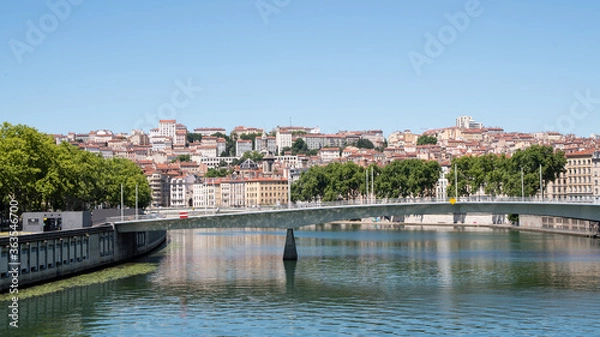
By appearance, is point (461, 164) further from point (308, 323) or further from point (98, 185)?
point (308, 323)

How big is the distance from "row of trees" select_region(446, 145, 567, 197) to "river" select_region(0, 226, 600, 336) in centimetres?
3829

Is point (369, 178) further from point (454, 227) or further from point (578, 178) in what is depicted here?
point (578, 178)

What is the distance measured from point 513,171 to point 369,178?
37.9 meters

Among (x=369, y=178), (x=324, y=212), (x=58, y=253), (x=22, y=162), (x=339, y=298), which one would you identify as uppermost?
(x=369, y=178)

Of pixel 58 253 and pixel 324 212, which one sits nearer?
pixel 58 253

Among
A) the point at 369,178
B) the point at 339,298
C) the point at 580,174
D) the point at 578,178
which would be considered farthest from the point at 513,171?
the point at 339,298

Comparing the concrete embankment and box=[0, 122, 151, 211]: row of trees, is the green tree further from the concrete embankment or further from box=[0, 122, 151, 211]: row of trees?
the concrete embankment

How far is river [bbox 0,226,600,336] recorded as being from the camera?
3584cm

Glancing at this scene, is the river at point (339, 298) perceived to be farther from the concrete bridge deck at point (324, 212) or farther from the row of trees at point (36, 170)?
the row of trees at point (36, 170)

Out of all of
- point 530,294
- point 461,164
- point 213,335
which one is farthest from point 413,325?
point 461,164

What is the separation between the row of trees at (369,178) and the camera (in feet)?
450

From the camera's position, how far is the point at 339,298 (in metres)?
44.5

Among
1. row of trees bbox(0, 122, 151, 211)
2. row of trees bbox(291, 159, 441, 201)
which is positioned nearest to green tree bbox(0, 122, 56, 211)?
row of trees bbox(0, 122, 151, 211)

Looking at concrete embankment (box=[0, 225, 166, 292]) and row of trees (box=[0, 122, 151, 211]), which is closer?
concrete embankment (box=[0, 225, 166, 292])
